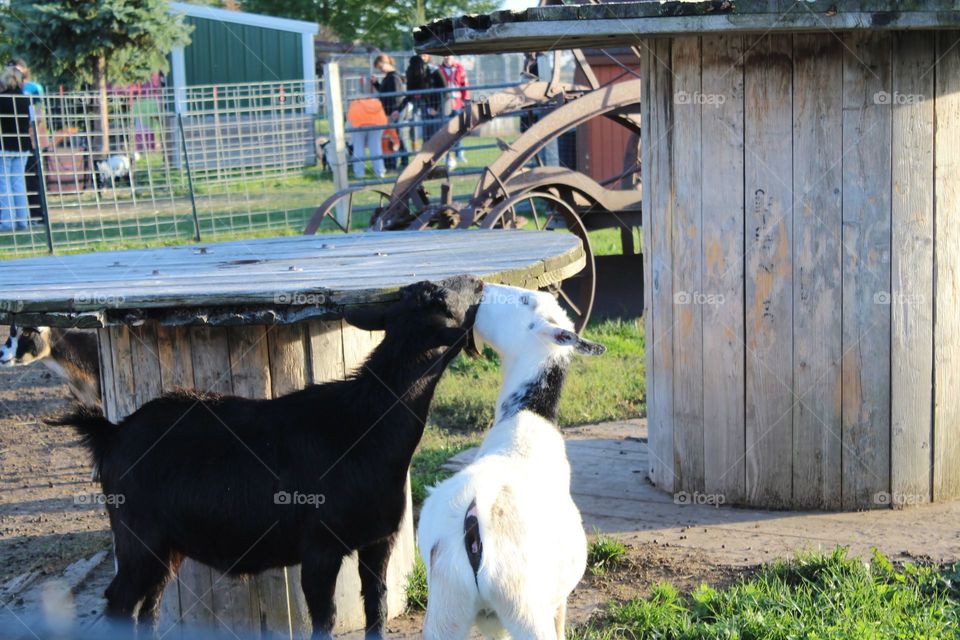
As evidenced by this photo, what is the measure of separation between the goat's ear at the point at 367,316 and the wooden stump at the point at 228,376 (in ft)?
1.64

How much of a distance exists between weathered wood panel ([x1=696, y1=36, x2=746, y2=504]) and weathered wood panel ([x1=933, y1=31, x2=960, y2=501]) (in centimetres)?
95

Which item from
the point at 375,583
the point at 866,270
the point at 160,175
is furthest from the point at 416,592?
the point at 160,175

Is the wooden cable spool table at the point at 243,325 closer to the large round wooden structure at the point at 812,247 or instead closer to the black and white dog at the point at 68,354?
the large round wooden structure at the point at 812,247

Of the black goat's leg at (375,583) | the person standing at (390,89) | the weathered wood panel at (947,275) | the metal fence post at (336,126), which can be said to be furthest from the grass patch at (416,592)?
the person standing at (390,89)

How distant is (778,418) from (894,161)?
138 cm

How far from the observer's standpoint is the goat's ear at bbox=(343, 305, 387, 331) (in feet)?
12.7

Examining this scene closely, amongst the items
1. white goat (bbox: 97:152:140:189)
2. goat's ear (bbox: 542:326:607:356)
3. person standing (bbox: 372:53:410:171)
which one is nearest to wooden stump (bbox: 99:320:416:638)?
goat's ear (bbox: 542:326:607:356)

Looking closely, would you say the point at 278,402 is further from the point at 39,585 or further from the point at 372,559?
the point at 39,585

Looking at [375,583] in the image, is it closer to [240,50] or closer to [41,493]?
[41,493]

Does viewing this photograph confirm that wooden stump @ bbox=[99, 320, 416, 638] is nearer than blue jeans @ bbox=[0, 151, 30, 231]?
Yes

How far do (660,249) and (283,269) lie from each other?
7.25ft

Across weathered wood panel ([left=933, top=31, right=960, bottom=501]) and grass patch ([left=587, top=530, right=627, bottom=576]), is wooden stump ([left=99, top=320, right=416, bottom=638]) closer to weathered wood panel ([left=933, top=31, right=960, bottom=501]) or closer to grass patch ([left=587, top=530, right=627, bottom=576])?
grass patch ([left=587, top=530, right=627, bottom=576])

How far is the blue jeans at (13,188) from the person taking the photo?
14.8 meters

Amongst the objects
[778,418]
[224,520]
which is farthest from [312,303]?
[778,418]
